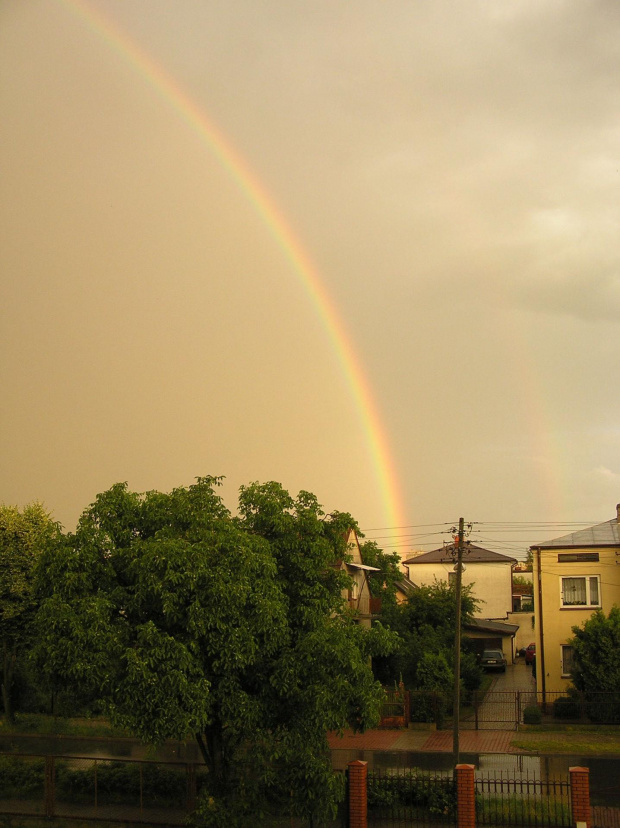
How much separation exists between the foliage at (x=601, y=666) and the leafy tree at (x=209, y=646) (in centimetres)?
2011

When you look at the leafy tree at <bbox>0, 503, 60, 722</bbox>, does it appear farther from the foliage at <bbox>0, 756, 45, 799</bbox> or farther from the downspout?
the downspout

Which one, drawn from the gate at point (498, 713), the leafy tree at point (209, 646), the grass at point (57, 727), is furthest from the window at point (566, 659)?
the leafy tree at point (209, 646)

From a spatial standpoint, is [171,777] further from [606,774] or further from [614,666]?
[614,666]

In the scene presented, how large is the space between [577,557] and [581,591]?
1716mm

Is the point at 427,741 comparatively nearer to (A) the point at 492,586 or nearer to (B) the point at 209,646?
(B) the point at 209,646

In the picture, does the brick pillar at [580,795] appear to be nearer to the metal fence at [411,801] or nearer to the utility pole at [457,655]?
the metal fence at [411,801]

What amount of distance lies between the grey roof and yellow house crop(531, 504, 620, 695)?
49mm

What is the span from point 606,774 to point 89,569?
703 inches

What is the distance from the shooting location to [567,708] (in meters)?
36.0

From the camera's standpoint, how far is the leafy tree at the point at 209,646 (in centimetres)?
1619

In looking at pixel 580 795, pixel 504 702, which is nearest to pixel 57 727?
pixel 504 702

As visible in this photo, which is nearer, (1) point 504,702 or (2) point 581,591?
(1) point 504,702

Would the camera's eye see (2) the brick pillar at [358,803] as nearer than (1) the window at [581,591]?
Yes

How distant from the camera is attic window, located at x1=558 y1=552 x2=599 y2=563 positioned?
40.4 meters
